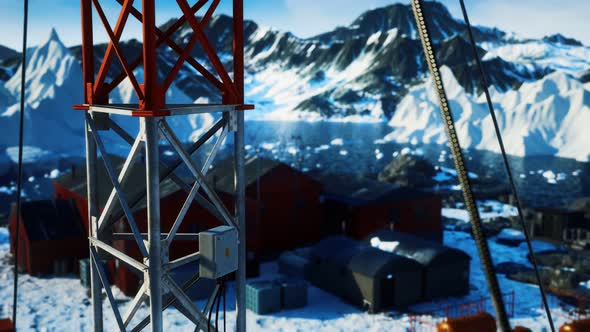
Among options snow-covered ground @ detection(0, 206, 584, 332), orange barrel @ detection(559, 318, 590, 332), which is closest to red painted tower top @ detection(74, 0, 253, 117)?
orange barrel @ detection(559, 318, 590, 332)

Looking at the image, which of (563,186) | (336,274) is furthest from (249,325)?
(563,186)

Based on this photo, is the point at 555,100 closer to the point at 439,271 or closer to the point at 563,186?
the point at 563,186

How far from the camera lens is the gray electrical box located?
27.7 ft

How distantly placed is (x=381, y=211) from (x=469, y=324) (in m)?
15.8

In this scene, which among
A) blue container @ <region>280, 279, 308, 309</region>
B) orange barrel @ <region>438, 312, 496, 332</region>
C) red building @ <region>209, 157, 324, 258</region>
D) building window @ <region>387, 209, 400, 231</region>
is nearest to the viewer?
orange barrel @ <region>438, 312, 496, 332</region>

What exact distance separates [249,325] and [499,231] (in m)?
22.6

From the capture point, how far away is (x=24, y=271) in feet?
89.8

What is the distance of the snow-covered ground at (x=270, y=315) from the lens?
20672 millimetres

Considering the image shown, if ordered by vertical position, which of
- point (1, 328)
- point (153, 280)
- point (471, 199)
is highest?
point (471, 199)

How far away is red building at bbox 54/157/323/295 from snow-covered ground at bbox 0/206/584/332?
2366 mm

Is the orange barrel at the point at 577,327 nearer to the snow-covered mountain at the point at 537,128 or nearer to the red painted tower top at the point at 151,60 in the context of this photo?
the red painted tower top at the point at 151,60

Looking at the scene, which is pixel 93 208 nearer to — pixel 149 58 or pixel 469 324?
pixel 149 58

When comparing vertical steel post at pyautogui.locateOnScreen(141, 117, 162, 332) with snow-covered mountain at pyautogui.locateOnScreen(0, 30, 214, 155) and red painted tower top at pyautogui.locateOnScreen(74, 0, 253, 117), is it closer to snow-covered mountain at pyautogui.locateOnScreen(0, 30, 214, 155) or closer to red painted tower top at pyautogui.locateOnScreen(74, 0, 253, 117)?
red painted tower top at pyautogui.locateOnScreen(74, 0, 253, 117)

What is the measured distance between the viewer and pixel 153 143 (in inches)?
298
